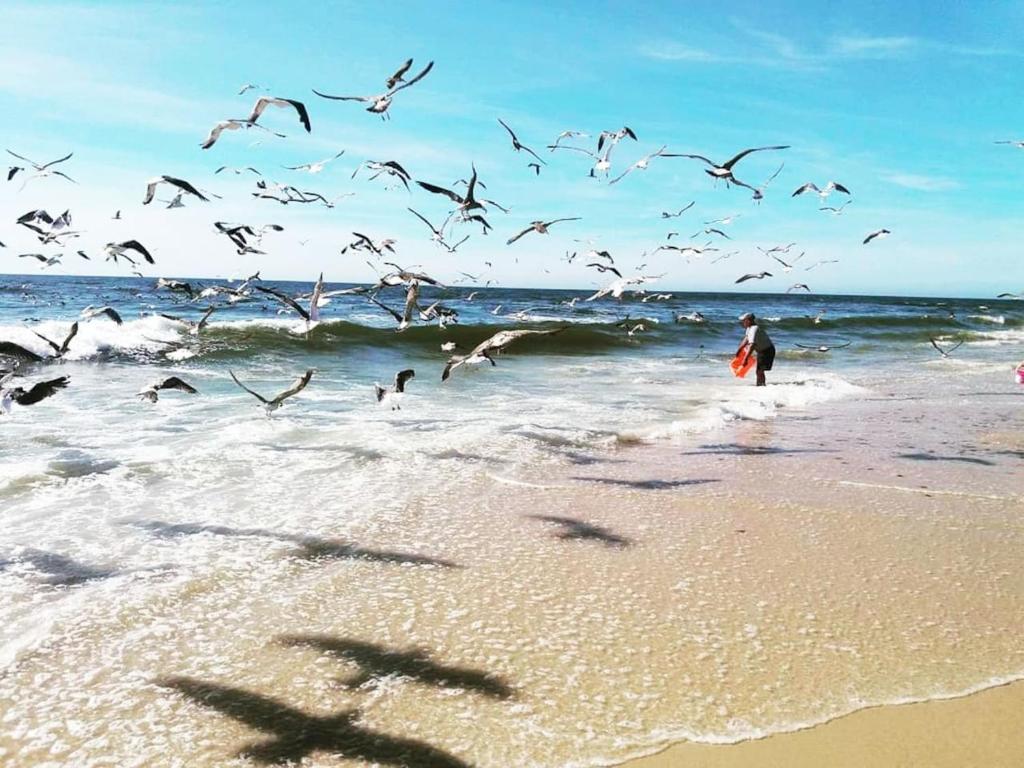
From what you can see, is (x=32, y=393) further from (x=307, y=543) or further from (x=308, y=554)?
(x=308, y=554)

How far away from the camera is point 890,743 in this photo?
2.96m

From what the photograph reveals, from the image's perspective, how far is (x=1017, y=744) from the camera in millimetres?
2936

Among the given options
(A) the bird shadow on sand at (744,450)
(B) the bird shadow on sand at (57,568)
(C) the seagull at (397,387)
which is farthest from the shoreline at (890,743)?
(A) the bird shadow on sand at (744,450)

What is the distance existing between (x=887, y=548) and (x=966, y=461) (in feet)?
12.3

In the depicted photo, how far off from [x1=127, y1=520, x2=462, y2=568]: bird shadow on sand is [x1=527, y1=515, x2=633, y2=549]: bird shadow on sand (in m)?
1.01

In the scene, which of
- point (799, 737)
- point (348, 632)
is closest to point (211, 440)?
point (348, 632)

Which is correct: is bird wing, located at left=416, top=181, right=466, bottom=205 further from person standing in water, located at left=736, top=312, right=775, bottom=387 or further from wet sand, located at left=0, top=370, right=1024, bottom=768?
person standing in water, located at left=736, top=312, right=775, bottom=387

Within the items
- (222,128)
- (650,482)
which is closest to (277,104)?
(222,128)

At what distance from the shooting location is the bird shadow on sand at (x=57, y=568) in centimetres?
450

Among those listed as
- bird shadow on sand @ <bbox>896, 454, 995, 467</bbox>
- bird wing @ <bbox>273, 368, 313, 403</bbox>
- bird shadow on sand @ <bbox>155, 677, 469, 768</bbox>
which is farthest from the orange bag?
bird shadow on sand @ <bbox>155, 677, 469, 768</bbox>

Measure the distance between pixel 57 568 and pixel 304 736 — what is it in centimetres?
262

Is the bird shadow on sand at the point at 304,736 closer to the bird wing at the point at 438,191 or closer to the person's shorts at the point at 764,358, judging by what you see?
the bird wing at the point at 438,191

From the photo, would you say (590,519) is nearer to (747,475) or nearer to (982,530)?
(747,475)

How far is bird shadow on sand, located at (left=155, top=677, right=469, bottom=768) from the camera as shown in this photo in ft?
9.30
